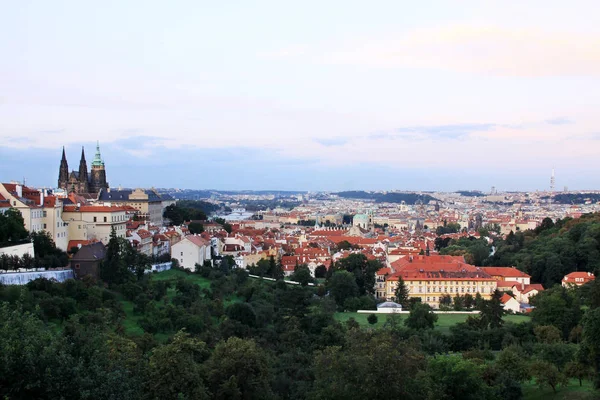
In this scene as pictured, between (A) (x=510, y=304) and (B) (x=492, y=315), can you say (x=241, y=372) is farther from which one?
(A) (x=510, y=304)

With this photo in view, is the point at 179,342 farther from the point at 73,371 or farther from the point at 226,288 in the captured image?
the point at 226,288

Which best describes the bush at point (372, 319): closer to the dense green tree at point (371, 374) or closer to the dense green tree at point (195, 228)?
the dense green tree at point (371, 374)

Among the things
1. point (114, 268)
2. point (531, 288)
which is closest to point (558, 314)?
point (531, 288)

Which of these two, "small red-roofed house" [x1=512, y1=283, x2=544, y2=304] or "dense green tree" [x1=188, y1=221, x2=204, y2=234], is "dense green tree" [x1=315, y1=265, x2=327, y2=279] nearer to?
"dense green tree" [x1=188, y1=221, x2=204, y2=234]

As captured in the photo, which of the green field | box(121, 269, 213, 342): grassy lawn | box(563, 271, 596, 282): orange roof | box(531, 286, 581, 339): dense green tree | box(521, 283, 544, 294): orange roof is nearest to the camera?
box(121, 269, 213, 342): grassy lawn

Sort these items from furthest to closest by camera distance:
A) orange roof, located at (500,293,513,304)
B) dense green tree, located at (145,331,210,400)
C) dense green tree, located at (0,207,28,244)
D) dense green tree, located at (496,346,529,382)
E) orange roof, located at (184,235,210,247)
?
orange roof, located at (184,235,210,247), orange roof, located at (500,293,513,304), dense green tree, located at (0,207,28,244), dense green tree, located at (496,346,529,382), dense green tree, located at (145,331,210,400)

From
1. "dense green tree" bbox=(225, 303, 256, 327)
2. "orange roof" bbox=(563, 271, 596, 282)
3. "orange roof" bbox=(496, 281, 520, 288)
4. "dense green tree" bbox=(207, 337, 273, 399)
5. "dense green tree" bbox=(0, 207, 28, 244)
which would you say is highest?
"dense green tree" bbox=(0, 207, 28, 244)

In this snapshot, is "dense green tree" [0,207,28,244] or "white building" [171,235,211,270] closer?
"dense green tree" [0,207,28,244]

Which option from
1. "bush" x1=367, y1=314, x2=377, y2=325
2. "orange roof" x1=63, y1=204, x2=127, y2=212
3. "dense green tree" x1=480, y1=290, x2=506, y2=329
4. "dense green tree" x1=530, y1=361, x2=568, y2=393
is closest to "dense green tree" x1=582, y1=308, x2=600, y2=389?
"dense green tree" x1=530, y1=361, x2=568, y2=393

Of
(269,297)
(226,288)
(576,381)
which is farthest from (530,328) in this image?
(226,288)
